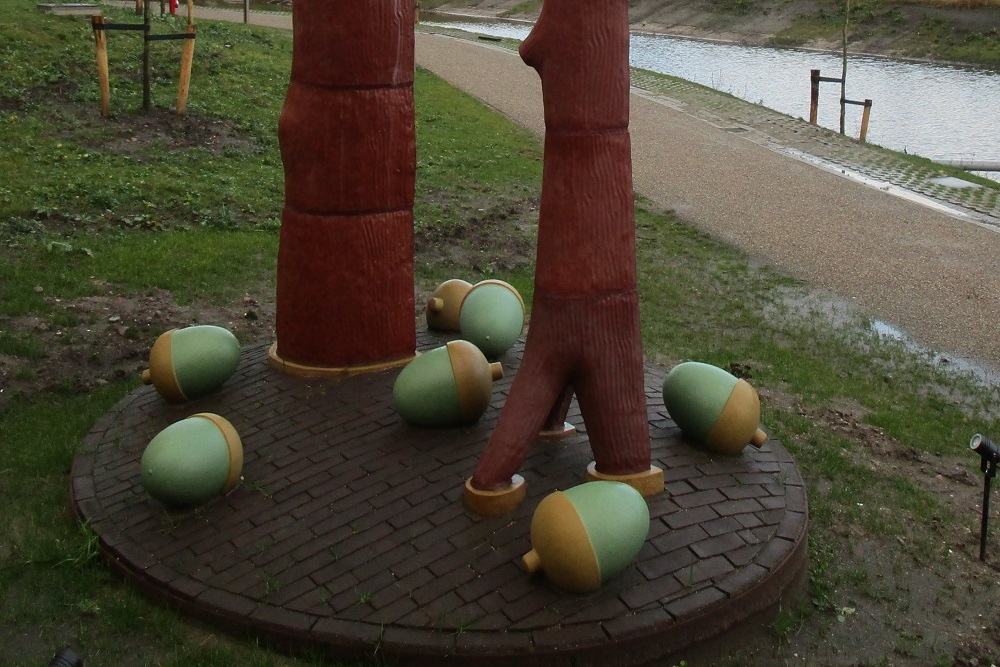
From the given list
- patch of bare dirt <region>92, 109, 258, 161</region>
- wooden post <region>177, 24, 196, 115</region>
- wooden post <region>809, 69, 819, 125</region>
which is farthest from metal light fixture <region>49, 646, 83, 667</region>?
wooden post <region>809, 69, 819, 125</region>

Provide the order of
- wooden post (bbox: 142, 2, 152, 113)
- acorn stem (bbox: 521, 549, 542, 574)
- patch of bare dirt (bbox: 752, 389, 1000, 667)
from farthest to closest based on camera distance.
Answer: wooden post (bbox: 142, 2, 152, 113) → patch of bare dirt (bbox: 752, 389, 1000, 667) → acorn stem (bbox: 521, 549, 542, 574)

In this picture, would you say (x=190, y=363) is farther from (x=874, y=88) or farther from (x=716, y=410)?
(x=874, y=88)

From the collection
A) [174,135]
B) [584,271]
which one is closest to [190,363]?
[584,271]

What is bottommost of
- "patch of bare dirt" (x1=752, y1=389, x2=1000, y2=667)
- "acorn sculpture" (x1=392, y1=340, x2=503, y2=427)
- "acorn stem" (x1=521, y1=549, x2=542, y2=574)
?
"patch of bare dirt" (x1=752, y1=389, x2=1000, y2=667)

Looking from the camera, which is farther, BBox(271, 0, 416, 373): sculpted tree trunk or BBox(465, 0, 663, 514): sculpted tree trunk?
BBox(271, 0, 416, 373): sculpted tree trunk

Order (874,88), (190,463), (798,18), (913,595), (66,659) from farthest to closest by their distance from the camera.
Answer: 1. (798,18)
2. (874,88)
3. (913,595)
4. (190,463)
5. (66,659)

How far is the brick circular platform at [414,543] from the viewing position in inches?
155

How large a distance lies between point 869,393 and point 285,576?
4.41 m

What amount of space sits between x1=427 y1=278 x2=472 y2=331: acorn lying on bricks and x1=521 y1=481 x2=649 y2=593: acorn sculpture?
2757 mm

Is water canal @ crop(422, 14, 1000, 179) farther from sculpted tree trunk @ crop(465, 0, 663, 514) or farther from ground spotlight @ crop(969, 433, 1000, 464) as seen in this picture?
sculpted tree trunk @ crop(465, 0, 663, 514)

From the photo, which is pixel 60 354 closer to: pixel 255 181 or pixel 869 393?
pixel 255 181

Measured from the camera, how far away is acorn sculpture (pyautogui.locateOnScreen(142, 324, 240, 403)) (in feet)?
18.3

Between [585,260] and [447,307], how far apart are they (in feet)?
7.86

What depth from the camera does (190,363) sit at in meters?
5.57
